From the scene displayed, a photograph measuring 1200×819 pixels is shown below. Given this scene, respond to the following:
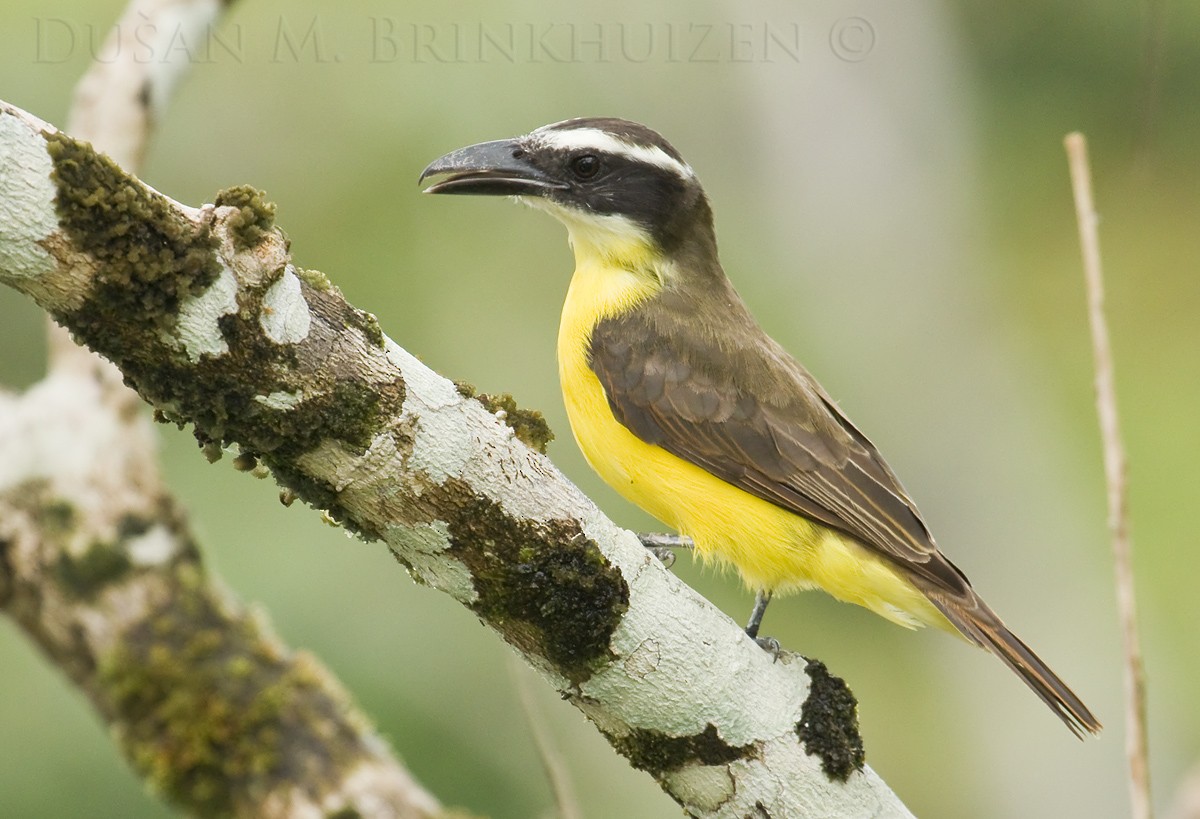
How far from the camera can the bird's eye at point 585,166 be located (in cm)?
498

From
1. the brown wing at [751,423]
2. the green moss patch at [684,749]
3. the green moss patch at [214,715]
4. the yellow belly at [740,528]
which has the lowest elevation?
the green moss patch at [214,715]

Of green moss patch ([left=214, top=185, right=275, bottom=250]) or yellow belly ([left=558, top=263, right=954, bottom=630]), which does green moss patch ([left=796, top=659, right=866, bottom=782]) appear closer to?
yellow belly ([left=558, top=263, right=954, bottom=630])

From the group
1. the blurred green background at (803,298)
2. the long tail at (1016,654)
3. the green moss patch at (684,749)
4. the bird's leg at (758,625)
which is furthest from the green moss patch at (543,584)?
the blurred green background at (803,298)

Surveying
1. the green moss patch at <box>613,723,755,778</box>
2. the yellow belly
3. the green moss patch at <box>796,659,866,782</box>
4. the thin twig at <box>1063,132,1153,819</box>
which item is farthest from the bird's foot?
the thin twig at <box>1063,132,1153,819</box>

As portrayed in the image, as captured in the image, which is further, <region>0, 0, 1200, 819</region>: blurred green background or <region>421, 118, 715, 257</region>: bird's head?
<region>0, 0, 1200, 819</region>: blurred green background

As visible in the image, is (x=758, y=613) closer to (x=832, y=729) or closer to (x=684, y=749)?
(x=832, y=729)

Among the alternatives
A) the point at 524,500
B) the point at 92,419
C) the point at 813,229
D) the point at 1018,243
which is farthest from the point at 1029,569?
the point at 524,500

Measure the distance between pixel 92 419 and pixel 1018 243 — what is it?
10.7m

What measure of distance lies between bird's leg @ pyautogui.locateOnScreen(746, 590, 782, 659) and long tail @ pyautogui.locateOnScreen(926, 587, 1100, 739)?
0.55 metres

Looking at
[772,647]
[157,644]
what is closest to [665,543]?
[772,647]

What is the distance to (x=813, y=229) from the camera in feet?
34.8

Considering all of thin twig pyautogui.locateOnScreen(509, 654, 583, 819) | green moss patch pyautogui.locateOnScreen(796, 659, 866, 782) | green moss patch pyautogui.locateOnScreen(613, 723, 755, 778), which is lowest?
thin twig pyautogui.locateOnScreen(509, 654, 583, 819)

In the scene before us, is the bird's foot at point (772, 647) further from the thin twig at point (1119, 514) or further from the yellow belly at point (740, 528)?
the thin twig at point (1119, 514)

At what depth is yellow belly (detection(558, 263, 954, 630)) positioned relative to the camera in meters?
4.50
